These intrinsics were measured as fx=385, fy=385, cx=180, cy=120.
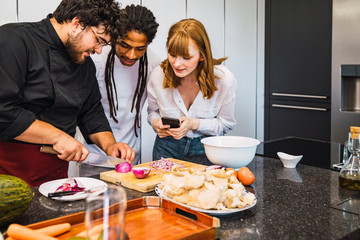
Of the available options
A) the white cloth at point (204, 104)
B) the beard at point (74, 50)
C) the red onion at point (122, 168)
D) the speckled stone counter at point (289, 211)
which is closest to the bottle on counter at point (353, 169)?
the speckled stone counter at point (289, 211)

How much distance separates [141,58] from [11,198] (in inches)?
57.2

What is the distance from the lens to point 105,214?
2.19ft

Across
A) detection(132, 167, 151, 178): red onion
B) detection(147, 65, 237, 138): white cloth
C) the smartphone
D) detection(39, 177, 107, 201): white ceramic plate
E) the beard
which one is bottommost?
detection(39, 177, 107, 201): white ceramic plate

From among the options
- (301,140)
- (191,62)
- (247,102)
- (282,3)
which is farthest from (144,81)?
(282,3)

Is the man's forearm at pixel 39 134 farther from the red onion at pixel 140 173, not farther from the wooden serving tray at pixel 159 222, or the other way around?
the wooden serving tray at pixel 159 222

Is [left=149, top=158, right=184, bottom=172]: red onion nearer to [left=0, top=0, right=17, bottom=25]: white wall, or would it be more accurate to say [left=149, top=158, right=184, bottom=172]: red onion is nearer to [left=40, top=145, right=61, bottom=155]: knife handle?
[left=40, top=145, right=61, bottom=155]: knife handle

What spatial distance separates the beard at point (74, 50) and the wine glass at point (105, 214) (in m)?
1.08

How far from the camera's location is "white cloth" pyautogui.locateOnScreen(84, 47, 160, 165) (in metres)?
2.26

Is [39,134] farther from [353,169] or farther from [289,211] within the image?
[353,169]

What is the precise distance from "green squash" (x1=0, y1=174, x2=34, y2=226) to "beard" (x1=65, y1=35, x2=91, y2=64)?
31.5 inches

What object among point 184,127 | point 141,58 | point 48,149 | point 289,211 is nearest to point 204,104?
point 184,127

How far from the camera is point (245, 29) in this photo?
3.91 m

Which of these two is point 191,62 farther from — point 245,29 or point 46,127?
point 245,29

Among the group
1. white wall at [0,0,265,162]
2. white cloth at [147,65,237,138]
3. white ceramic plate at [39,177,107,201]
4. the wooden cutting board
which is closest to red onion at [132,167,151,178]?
the wooden cutting board
